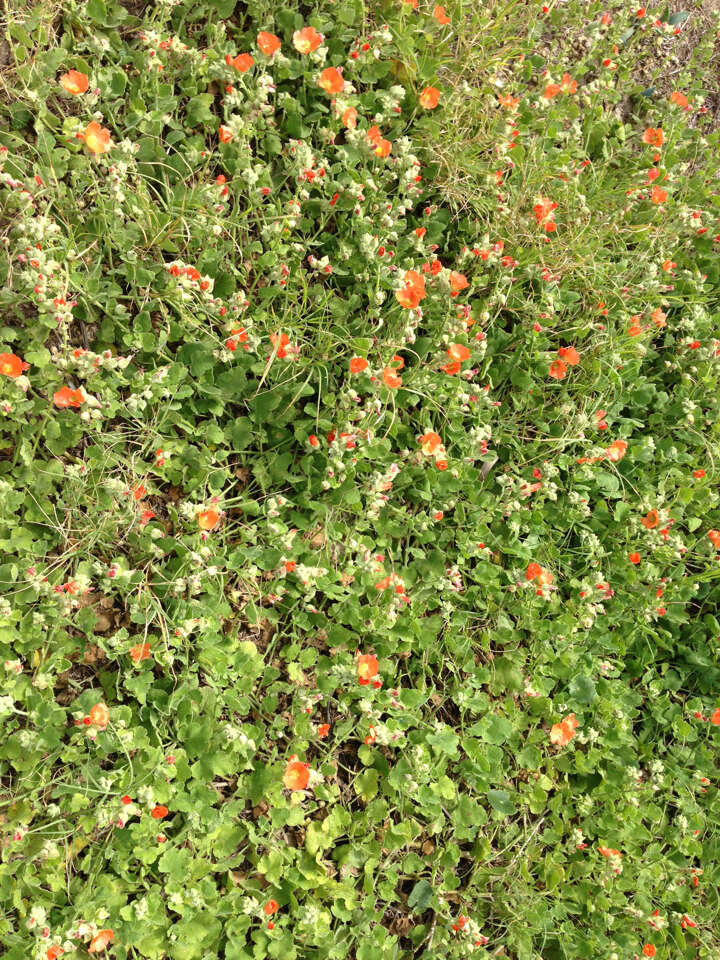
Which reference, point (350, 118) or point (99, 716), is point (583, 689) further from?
point (350, 118)

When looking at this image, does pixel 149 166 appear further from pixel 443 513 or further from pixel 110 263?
pixel 443 513

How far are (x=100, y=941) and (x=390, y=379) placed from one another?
1.99 metres

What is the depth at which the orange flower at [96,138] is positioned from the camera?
8.26ft

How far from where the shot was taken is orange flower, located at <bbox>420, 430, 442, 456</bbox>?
2.86 m

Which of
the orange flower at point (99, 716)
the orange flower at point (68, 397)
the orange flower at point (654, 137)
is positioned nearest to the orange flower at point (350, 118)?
the orange flower at point (68, 397)

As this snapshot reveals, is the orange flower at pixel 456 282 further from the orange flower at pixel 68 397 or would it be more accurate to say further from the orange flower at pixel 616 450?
the orange flower at pixel 68 397

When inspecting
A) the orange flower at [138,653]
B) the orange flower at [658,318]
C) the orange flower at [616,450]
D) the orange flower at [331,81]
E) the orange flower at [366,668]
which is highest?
the orange flower at [331,81]

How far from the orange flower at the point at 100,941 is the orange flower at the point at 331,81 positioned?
298cm

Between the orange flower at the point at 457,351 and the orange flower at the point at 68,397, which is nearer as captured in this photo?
the orange flower at the point at 68,397

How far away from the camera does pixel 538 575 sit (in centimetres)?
299

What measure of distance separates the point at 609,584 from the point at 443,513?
2.79 ft

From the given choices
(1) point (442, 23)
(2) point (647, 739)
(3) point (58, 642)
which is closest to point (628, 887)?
(2) point (647, 739)

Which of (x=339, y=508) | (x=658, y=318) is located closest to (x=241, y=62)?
(x=339, y=508)

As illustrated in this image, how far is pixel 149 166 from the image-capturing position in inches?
109
